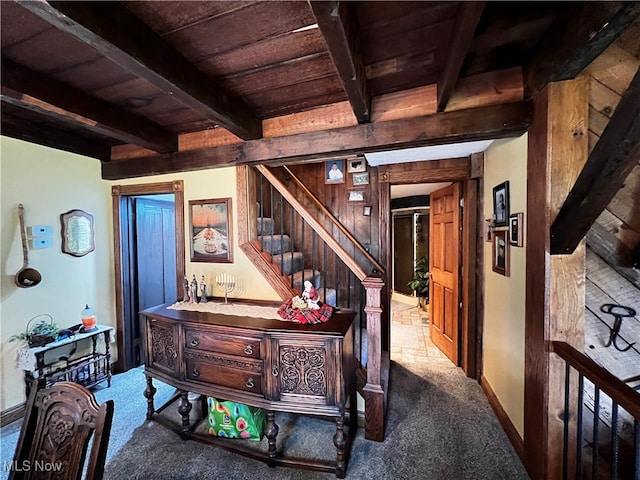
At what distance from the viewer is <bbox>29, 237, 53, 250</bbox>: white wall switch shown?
225 cm

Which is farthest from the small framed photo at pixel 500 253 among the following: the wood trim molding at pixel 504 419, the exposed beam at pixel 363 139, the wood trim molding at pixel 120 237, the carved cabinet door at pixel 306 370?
the wood trim molding at pixel 120 237

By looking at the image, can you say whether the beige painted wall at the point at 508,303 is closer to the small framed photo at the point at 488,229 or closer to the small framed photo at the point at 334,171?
the small framed photo at the point at 488,229

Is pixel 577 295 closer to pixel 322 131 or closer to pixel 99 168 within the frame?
pixel 322 131

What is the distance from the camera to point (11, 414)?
2.11 metres

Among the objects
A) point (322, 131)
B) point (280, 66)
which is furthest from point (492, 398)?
point (280, 66)

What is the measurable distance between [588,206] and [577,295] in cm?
52

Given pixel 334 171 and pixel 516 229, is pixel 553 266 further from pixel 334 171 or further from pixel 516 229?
pixel 334 171

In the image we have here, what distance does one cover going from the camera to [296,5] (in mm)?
1043

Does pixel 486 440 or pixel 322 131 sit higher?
pixel 322 131

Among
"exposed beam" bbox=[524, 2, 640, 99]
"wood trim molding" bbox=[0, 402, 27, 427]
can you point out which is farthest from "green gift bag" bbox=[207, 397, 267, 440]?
"exposed beam" bbox=[524, 2, 640, 99]

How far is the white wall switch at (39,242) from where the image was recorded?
2246 millimetres

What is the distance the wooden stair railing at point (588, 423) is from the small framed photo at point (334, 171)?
2.57 m

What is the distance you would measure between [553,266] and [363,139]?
1.36 meters

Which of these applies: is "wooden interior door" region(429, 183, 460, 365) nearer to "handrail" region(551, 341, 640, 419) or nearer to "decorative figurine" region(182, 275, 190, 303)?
"handrail" region(551, 341, 640, 419)
